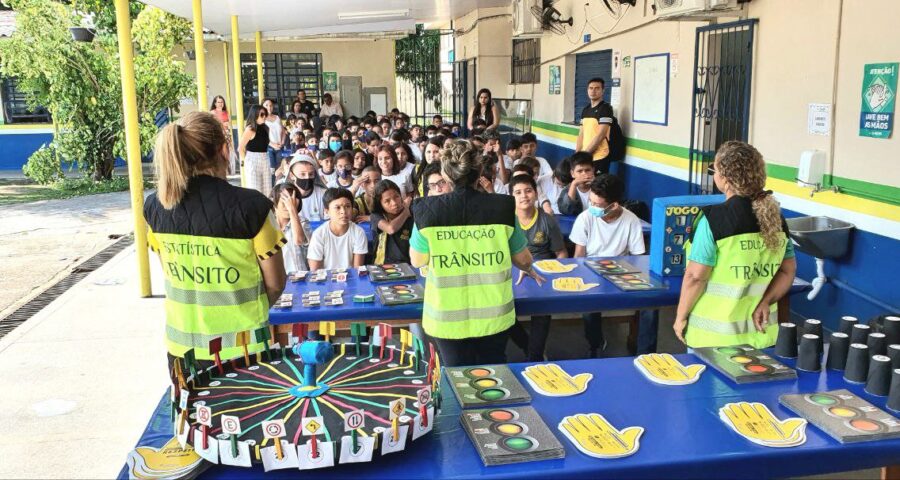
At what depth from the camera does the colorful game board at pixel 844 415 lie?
2.05m

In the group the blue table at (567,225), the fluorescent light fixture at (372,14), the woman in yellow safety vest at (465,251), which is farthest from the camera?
the fluorescent light fixture at (372,14)

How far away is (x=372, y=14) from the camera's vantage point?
12.1m

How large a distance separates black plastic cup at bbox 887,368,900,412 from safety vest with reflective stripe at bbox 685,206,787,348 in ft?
2.64

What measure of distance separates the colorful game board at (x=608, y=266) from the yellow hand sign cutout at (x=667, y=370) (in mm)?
1392

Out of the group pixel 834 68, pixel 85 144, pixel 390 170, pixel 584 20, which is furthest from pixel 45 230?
pixel 834 68

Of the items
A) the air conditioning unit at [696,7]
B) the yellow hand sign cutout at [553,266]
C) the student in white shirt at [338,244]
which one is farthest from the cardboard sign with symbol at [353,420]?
the air conditioning unit at [696,7]

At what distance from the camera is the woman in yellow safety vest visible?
3039mm

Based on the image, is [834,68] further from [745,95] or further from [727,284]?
[727,284]

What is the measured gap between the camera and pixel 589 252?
186 inches

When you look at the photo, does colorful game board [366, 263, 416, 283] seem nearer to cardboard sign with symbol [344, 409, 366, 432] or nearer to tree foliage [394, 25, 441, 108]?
cardboard sign with symbol [344, 409, 366, 432]

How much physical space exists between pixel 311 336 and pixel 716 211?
5.39 ft

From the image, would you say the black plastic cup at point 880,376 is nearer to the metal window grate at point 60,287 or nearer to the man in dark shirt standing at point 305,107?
the metal window grate at point 60,287

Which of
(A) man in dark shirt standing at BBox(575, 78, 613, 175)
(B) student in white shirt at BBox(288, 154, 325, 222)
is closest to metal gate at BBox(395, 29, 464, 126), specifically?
(A) man in dark shirt standing at BBox(575, 78, 613, 175)

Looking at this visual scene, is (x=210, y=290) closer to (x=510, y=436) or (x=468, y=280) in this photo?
(x=468, y=280)
